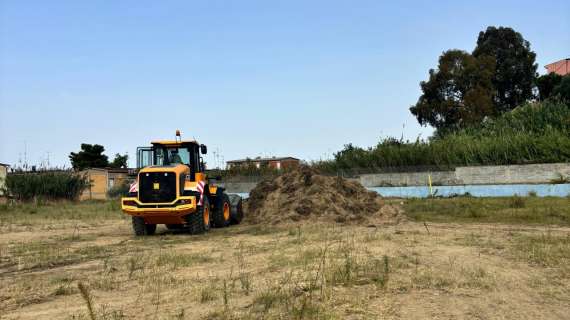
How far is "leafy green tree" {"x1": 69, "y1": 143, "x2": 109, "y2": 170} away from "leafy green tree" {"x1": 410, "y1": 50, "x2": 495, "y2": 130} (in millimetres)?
45351

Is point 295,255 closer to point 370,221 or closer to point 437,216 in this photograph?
point 370,221

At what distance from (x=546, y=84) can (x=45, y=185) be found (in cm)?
4351

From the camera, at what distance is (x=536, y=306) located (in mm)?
5242

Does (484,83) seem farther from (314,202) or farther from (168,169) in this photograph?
(168,169)

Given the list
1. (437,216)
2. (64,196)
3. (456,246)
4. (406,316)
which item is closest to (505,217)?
(437,216)

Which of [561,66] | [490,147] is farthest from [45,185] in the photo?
[561,66]

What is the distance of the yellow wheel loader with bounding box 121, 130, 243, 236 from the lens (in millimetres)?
13141

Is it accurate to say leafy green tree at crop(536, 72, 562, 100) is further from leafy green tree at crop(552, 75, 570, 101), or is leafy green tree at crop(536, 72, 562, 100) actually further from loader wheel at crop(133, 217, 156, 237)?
loader wheel at crop(133, 217, 156, 237)

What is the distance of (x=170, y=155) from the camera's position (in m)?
14.8

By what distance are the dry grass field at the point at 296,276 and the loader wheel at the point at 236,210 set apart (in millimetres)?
3991

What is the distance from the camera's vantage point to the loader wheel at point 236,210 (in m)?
16.9

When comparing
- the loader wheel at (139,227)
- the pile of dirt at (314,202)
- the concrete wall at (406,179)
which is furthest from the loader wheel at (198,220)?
the concrete wall at (406,179)

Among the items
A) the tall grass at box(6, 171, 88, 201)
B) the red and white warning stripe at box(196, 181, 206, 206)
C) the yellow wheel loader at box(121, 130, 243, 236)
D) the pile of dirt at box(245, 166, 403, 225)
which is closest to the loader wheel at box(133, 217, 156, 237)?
the yellow wheel loader at box(121, 130, 243, 236)

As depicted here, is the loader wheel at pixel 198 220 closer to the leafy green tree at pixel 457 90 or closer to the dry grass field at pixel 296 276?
the dry grass field at pixel 296 276
